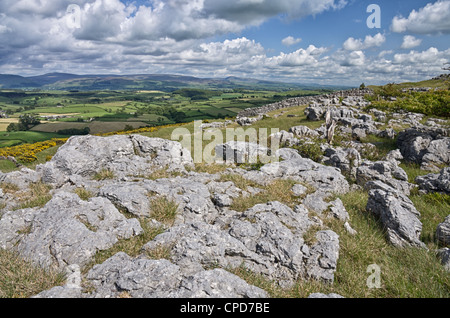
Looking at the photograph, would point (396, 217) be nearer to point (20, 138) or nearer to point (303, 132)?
point (303, 132)

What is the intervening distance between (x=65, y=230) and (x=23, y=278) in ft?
4.95

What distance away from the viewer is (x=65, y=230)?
20.1ft

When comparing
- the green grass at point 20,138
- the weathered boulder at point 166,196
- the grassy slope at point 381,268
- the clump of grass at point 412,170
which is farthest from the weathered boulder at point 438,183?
the green grass at point 20,138

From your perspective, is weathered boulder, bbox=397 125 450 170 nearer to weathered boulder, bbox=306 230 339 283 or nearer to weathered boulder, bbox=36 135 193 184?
weathered boulder, bbox=306 230 339 283

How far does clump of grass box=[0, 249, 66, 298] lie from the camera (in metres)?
4.46

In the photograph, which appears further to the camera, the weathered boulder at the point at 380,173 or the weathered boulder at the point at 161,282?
the weathered boulder at the point at 380,173

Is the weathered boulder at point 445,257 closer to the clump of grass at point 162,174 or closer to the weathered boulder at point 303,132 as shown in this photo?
the clump of grass at point 162,174

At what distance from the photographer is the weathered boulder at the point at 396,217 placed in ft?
23.6

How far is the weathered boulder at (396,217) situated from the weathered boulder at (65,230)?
828 centimetres
